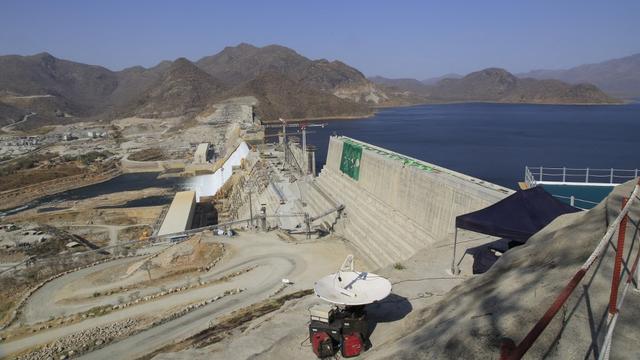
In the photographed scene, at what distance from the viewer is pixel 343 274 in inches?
358

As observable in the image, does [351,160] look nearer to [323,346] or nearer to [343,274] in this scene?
[343,274]

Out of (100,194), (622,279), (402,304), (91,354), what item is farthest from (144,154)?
(622,279)

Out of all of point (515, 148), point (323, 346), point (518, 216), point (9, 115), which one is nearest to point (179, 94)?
point (9, 115)

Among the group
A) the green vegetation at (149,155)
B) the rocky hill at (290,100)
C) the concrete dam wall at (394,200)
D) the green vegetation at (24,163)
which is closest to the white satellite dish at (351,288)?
the concrete dam wall at (394,200)

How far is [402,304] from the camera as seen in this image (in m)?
10.1

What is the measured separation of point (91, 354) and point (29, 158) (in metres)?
76.9

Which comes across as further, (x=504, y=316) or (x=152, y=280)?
(x=152, y=280)

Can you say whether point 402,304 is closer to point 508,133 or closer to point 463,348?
point 463,348

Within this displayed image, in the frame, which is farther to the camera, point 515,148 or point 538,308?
point 515,148

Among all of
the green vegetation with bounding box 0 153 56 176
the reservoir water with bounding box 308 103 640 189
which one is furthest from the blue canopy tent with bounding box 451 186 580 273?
the green vegetation with bounding box 0 153 56 176

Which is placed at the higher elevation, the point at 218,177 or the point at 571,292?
the point at 571,292

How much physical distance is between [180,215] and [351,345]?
33.4m

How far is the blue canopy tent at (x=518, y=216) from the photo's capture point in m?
10.3

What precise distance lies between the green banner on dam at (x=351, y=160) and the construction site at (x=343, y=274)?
0.16m
